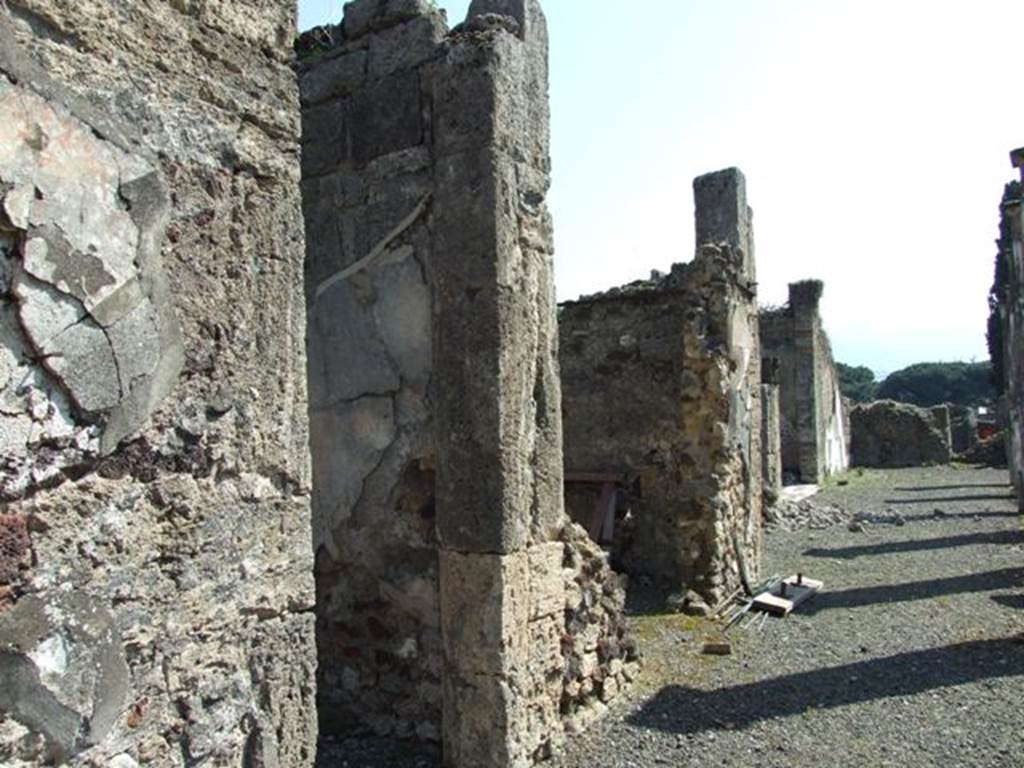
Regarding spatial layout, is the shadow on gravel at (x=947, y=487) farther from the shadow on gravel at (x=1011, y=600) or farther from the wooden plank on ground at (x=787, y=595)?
the wooden plank on ground at (x=787, y=595)

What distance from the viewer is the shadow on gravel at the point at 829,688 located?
513 cm

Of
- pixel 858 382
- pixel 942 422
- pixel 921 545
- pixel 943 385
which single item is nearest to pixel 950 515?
pixel 921 545

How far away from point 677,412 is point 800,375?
1155cm

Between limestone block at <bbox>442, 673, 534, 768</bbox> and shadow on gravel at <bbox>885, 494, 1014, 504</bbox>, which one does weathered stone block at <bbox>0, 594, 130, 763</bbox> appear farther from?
shadow on gravel at <bbox>885, 494, 1014, 504</bbox>

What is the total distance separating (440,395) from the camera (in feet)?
14.0

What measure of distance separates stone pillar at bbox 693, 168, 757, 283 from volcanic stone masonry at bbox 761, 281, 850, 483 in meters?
9.57

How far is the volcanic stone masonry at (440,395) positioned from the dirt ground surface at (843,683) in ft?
1.36

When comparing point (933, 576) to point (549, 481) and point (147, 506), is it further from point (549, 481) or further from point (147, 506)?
point (147, 506)

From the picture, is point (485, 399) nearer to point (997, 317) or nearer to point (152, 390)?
point (152, 390)

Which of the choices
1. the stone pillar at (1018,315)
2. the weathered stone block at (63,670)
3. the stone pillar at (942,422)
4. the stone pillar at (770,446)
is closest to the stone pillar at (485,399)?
the weathered stone block at (63,670)

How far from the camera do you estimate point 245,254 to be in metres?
2.09

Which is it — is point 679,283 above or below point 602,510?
above

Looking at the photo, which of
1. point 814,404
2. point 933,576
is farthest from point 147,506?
point 814,404

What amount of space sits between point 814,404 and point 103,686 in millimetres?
19076
